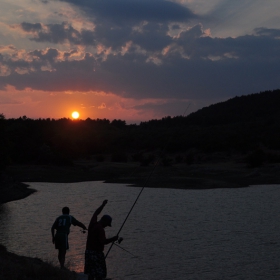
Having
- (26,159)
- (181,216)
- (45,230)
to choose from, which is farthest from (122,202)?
(26,159)

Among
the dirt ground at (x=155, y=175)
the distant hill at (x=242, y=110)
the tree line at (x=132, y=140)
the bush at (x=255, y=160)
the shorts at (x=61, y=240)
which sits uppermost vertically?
the distant hill at (x=242, y=110)

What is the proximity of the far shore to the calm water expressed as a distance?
4.82m

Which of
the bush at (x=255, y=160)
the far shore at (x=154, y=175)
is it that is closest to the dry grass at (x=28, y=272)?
the far shore at (x=154, y=175)

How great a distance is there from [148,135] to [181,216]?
208ft

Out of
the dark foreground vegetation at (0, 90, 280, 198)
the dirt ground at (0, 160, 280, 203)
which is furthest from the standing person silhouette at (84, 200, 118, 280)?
the dirt ground at (0, 160, 280, 203)

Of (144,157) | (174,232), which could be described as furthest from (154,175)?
(174,232)

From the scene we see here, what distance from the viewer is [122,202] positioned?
Answer: 3028 cm

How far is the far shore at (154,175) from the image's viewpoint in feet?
130

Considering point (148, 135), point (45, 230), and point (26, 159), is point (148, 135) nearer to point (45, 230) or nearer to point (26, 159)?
point (26, 159)

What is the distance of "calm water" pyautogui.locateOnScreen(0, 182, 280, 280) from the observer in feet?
49.2

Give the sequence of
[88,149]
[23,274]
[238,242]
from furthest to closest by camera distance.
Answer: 1. [88,149]
2. [238,242]
3. [23,274]

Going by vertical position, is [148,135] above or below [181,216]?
above

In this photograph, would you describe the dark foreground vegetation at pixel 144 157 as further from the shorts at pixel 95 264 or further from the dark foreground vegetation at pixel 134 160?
the shorts at pixel 95 264

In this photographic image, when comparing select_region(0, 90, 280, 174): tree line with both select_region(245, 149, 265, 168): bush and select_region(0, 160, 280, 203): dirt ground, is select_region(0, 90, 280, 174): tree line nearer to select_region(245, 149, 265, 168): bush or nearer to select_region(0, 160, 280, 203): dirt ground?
select_region(245, 149, 265, 168): bush
